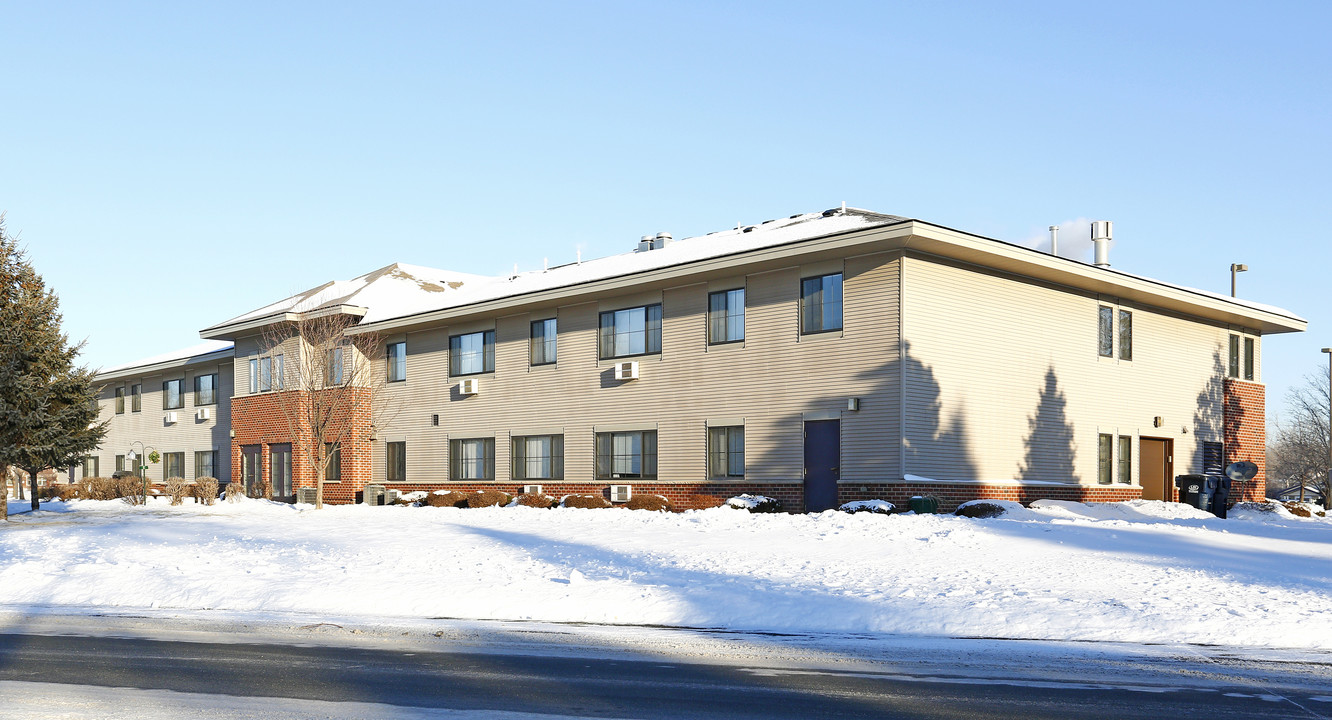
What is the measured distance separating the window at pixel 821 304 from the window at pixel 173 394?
3317cm

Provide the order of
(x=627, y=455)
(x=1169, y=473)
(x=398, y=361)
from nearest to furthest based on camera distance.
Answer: (x=627, y=455), (x=1169, y=473), (x=398, y=361)

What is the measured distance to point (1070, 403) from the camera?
29.5 metres

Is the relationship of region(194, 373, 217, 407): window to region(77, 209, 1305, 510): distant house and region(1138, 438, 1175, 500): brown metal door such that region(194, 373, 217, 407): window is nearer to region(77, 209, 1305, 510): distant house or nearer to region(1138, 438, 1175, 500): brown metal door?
region(77, 209, 1305, 510): distant house

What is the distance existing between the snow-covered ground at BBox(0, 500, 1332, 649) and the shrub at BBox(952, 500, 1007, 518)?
0.33m

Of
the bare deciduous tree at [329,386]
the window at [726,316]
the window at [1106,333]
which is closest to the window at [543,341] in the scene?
the window at [726,316]

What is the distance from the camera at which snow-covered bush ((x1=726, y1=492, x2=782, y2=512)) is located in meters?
26.9

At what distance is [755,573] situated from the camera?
620 inches

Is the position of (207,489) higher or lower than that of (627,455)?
lower

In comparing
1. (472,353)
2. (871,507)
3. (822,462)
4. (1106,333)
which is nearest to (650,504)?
(822,462)

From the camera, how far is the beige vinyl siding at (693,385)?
1024 inches

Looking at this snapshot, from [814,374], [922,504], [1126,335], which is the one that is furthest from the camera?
[1126,335]

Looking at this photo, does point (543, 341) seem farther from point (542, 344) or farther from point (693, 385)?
point (693, 385)

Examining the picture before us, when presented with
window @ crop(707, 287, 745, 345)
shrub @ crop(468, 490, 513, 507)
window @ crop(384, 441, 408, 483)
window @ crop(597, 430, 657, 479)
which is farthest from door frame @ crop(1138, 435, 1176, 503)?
window @ crop(384, 441, 408, 483)

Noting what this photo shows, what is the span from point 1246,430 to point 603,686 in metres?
32.7
